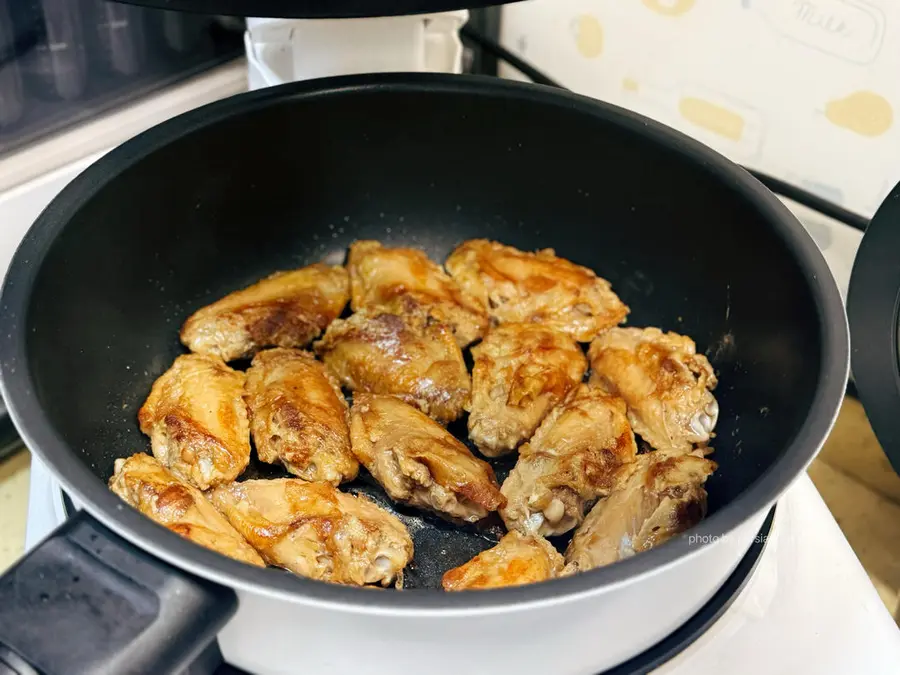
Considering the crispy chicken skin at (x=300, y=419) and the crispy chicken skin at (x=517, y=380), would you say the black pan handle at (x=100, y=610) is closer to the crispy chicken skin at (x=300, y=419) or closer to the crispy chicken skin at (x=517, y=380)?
the crispy chicken skin at (x=300, y=419)

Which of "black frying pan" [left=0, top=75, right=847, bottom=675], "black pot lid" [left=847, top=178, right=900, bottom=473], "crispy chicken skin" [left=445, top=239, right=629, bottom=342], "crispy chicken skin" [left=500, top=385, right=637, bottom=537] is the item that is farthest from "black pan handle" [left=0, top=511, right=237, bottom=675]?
"black pot lid" [left=847, top=178, right=900, bottom=473]

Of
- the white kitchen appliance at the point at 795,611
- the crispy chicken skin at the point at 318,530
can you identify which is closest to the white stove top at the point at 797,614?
the white kitchen appliance at the point at 795,611

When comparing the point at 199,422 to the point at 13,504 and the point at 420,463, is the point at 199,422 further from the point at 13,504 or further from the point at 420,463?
the point at 13,504

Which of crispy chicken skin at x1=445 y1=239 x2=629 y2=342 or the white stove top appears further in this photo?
crispy chicken skin at x1=445 y1=239 x2=629 y2=342

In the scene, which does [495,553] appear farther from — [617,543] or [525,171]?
[525,171]

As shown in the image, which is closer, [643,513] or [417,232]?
[643,513]

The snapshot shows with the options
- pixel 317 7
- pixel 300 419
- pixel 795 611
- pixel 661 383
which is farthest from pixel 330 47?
pixel 795 611

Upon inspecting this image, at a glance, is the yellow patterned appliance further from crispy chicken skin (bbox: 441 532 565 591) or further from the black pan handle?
the black pan handle

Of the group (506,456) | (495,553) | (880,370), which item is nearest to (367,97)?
(506,456)
